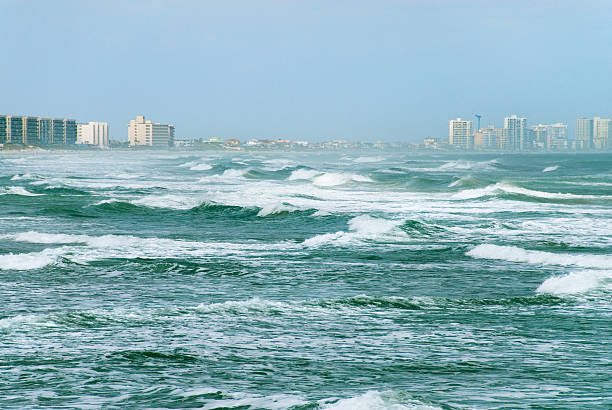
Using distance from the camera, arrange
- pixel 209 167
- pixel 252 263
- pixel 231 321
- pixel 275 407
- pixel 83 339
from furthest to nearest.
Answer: pixel 209 167 → pixel 252 263 → pixel 231 321 → pixel 83 339 → pixel 275 407

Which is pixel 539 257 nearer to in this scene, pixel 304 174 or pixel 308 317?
pixel 308 317

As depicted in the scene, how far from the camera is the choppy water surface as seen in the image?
352 inches

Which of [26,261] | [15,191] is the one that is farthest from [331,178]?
[26,261]

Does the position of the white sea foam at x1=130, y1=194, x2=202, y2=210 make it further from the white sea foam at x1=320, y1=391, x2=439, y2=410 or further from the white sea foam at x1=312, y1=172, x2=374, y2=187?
the white sea foam at x1=320, y1=391, x2=439, y2=410

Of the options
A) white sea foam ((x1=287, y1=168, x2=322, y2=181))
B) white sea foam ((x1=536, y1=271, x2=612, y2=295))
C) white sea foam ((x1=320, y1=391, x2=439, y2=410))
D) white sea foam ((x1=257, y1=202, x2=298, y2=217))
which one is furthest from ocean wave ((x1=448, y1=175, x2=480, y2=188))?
white sea foam ((x1=320, y1=391, x2=439, y2=410))

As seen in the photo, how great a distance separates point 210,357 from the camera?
1022 cm

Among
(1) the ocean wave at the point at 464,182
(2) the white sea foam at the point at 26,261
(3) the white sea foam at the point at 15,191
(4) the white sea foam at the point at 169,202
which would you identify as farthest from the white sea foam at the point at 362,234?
(1) the ocean wave at the point at 464,182

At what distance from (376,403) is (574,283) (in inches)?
317

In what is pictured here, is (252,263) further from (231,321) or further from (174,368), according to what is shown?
(174,368)

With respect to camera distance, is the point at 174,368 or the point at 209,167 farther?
the point at 209,167

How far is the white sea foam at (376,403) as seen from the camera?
26.7ft

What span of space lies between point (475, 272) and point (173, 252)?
7362 mm

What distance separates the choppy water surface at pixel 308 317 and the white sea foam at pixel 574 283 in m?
0.04

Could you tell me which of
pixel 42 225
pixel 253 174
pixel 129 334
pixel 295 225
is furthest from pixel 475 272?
pixel 253 174
